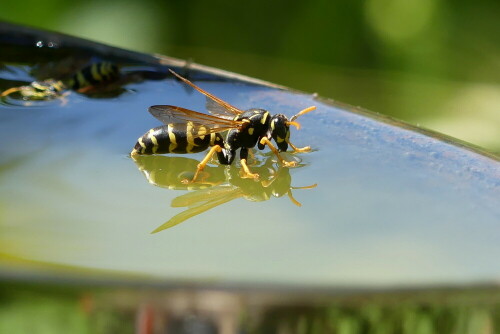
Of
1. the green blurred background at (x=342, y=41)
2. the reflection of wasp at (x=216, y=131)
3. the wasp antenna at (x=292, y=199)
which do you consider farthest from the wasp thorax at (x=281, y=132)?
the green blurred background at (x=342, y=41)

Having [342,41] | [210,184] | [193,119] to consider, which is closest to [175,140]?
[193,119]

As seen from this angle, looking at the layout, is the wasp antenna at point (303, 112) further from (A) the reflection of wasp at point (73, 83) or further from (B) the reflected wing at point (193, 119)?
(A) the reflection of wasp at point (73, 83)

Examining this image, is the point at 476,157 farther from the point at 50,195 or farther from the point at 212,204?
the point at 50,195

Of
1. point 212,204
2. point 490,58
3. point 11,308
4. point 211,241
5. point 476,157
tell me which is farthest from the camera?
point 490,58

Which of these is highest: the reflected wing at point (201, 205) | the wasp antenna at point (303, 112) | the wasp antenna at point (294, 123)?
the wasp antenna at point (303, 112)

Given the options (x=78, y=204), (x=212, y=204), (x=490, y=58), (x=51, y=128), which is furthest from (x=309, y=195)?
(x=490, y=58)

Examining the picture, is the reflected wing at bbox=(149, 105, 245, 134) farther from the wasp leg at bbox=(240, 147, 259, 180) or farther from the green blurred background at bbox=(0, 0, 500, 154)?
the green blurred background at bbox=(0, 0, 500, 154)
